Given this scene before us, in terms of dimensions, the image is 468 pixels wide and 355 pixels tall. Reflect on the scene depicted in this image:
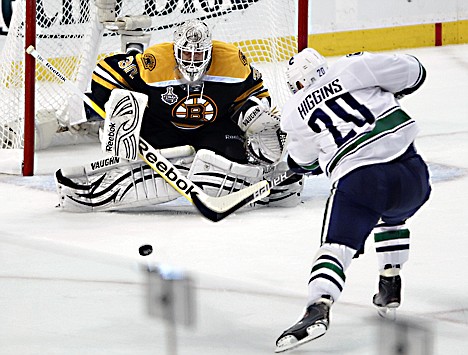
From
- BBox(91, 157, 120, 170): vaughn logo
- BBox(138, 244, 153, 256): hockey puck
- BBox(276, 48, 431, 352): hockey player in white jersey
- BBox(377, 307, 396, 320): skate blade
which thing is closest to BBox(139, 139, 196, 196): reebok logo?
BBox(91, 157, 120, 170): vaughn logo

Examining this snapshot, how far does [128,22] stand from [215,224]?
4.44ft

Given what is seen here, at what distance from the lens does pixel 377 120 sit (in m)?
3.01

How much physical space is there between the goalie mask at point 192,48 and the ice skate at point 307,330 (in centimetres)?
187

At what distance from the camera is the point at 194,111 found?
4605mm

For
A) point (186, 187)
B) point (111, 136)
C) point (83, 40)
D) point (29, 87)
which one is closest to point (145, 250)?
point (186, 187)

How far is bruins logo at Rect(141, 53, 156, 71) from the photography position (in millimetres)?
4555

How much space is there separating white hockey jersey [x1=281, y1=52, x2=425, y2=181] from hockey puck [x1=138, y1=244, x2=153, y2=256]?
0.76m

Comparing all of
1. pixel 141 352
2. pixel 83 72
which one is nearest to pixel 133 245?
pixel 141 352

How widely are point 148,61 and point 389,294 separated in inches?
69.9

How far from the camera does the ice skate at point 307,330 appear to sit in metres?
2.72

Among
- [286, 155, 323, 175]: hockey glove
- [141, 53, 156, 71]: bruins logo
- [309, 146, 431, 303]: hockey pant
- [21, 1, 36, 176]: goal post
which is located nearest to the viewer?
[309, 146, 431, 303]: hockey pant

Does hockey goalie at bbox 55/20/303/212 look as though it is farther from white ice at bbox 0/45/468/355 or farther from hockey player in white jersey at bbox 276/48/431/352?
hockey player in white jersey at bbox 276/48/431/352

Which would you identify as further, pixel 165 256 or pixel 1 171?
pixel 1 171

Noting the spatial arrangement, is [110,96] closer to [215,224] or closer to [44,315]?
[215,224]
